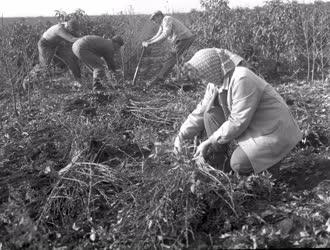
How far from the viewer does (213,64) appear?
325cm

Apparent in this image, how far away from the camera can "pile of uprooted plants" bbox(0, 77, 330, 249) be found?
2957mm

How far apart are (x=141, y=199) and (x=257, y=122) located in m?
0.95

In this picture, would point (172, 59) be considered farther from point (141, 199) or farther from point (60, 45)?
point (141, 199)

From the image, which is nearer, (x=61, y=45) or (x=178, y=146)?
(x=178, y=146)

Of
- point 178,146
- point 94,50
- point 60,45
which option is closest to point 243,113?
point 178,146

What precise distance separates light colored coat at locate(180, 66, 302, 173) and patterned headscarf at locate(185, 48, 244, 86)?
7cm

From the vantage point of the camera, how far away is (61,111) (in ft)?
18.4

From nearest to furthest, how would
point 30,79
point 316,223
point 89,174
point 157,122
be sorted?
point 316,223, point 89,174, point 157,122, point 30,79

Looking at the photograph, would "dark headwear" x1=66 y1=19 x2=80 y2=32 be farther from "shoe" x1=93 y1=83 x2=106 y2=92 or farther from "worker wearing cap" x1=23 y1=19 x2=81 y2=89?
"shoe" x1=93 y1=83 x2=106 y2=92

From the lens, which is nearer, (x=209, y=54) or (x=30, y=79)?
(x=209, y=54)

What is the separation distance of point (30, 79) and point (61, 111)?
1.30 meters

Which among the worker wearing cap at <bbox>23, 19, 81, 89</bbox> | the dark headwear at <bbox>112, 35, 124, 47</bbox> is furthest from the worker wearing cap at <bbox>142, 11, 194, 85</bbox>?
the worker wearing cap at <bbox>23, 19, 81, 89</bbox>

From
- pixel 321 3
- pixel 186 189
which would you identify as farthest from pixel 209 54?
pixel 321 3

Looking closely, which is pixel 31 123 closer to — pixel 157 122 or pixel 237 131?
pixel 157 122
